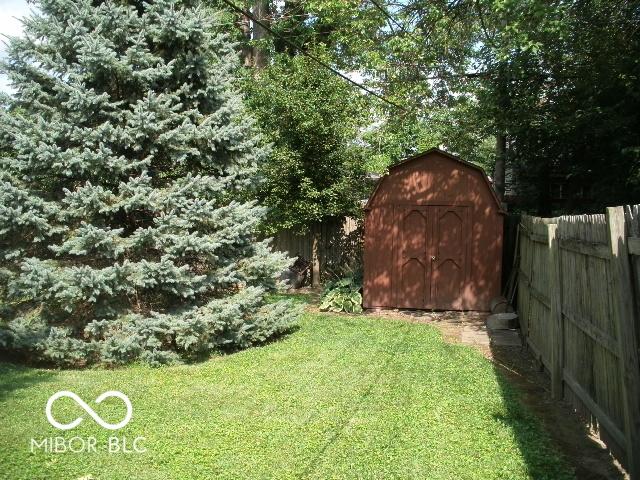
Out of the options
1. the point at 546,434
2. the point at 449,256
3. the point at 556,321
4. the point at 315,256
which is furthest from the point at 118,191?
the point at 315,256

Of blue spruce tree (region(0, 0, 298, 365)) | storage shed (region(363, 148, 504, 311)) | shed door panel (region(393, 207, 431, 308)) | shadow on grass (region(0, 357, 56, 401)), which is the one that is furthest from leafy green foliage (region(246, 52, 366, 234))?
shadow on grass (region(0, 357, 56, 401))

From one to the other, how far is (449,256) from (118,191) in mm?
6925

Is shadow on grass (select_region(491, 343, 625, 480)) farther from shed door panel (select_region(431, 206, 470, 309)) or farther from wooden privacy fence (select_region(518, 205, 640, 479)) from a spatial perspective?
shed door panel (select_region(431, 206, 470, 309))

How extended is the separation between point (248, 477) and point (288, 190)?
1011 centimetres

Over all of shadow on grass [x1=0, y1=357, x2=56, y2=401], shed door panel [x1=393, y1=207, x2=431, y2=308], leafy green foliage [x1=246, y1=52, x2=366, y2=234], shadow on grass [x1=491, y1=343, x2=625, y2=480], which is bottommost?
shadow on grass [x1=491, y1=343, x2=625, y2=480]

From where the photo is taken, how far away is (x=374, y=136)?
52.1 ft

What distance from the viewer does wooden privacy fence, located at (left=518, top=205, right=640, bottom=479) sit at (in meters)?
3.35

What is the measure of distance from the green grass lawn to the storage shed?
13.6ft

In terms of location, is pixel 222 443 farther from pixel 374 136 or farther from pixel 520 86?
pixel 374 136

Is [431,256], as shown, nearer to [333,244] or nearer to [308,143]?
[308,143]

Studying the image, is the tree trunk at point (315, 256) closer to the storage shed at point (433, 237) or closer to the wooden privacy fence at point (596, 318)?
the storage shed at point (433, 237)

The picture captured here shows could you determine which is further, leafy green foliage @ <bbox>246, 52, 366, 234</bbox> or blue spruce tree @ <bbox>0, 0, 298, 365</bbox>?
leafy green foliage @ <bbox>246, 52, 366, 234</bbox>

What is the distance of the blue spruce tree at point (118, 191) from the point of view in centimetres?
691

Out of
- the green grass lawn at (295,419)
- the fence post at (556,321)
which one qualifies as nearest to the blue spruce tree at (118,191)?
the green grass lawn at (295,419)
